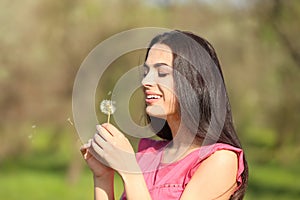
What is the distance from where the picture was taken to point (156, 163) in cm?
269

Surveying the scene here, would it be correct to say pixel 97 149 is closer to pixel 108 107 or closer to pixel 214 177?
pixel 108 107

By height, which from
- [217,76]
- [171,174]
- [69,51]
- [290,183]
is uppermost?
[69,51]

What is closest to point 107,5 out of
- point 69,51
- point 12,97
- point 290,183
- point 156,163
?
point 69,51

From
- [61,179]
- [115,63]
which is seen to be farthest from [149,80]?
[61,179]

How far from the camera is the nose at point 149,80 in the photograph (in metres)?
2.50

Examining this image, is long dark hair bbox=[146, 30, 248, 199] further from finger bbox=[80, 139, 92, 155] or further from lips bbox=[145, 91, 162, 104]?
finger bbox=[80, 139, 92, 155]

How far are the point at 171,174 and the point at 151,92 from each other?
28cm

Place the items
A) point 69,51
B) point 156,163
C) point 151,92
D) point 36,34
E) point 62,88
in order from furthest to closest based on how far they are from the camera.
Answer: point 62,88, point 69,51, point 36,34, point 156,163, point 151,92

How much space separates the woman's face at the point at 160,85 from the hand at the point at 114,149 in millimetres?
165

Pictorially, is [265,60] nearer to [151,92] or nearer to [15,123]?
[15,123]

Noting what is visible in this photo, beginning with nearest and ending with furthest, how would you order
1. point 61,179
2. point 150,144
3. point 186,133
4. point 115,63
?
1. point 186,133
2. point 150,144
3. point 115,63
4. point 61,179

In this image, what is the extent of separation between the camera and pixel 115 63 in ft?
63.2

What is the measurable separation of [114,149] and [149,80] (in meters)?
0.26

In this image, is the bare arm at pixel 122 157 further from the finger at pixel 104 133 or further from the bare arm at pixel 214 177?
the bare arm at pixel 214 177
